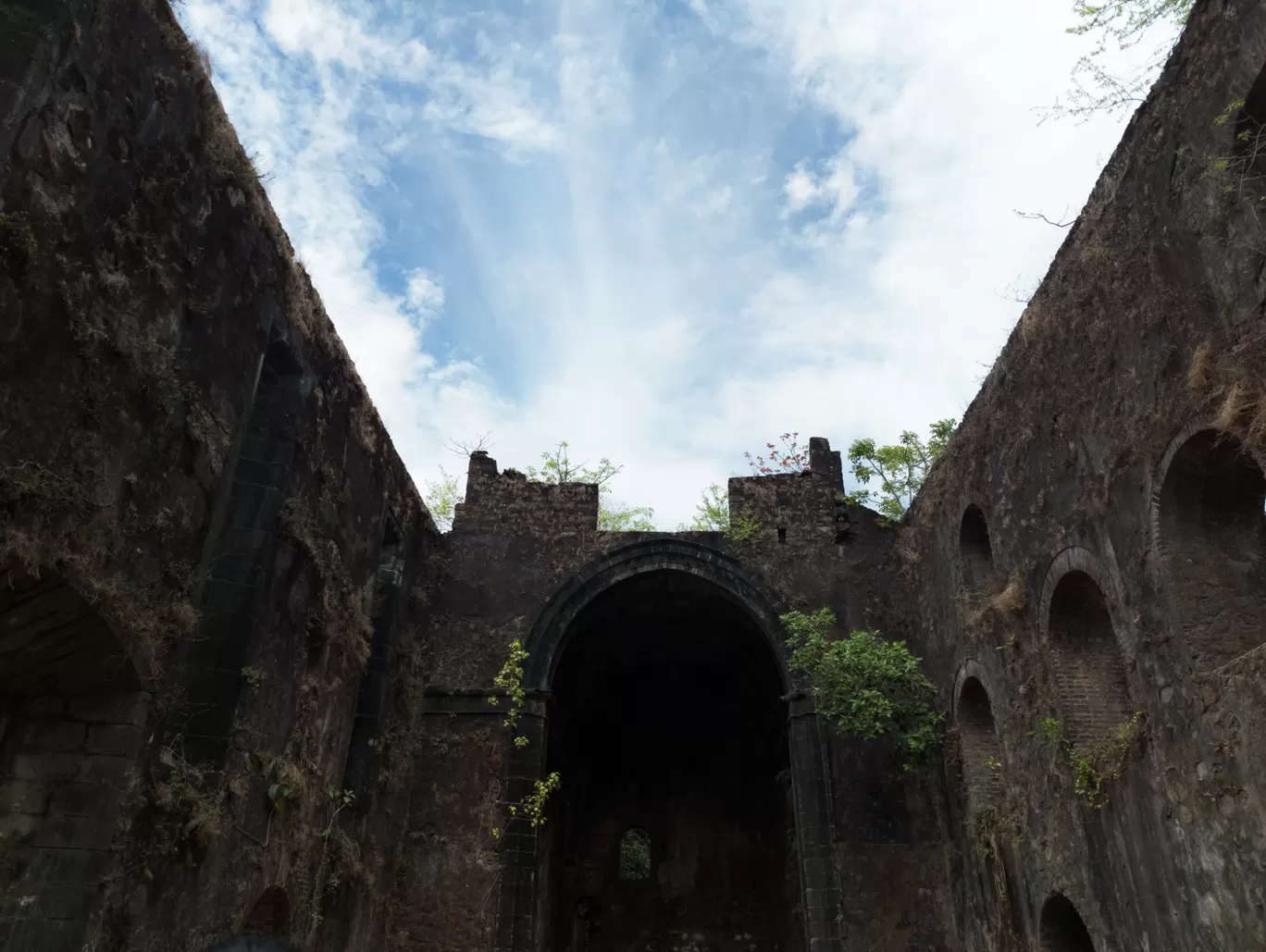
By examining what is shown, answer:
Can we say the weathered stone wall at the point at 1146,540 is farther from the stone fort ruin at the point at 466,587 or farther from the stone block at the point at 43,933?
the stone block at the point at 43,933

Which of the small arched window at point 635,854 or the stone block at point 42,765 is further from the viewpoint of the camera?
the small arched window at point 635,854

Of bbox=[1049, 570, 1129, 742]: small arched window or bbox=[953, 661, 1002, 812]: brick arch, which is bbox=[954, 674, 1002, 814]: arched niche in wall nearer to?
bbox=[953, 661, 1002, 812]: brick arch

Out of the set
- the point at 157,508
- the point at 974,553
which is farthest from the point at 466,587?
the point at 157,508

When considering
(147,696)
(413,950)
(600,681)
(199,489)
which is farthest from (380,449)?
(600,681)

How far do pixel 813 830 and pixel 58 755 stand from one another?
8756 mm

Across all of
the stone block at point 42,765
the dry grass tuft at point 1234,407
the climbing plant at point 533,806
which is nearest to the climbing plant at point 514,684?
the climbing plant at point 533,806

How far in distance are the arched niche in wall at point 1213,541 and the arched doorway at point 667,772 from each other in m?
6.63

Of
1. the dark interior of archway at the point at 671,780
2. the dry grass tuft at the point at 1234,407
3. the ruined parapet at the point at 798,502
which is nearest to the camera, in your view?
the dry grass tuft at the point at 1234,407

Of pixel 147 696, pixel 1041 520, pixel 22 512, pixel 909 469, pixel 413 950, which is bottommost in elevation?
pixel 413 950

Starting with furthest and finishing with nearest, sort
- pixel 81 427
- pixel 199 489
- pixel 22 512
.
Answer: pixel 199 489 → pixel 81 427 → pixel 22 512

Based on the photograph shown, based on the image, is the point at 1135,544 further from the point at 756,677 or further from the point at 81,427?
the point at 756,677

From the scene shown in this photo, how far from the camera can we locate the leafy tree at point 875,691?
1112cm

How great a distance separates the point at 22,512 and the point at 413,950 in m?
8.31

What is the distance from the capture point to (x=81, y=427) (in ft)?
19.1
